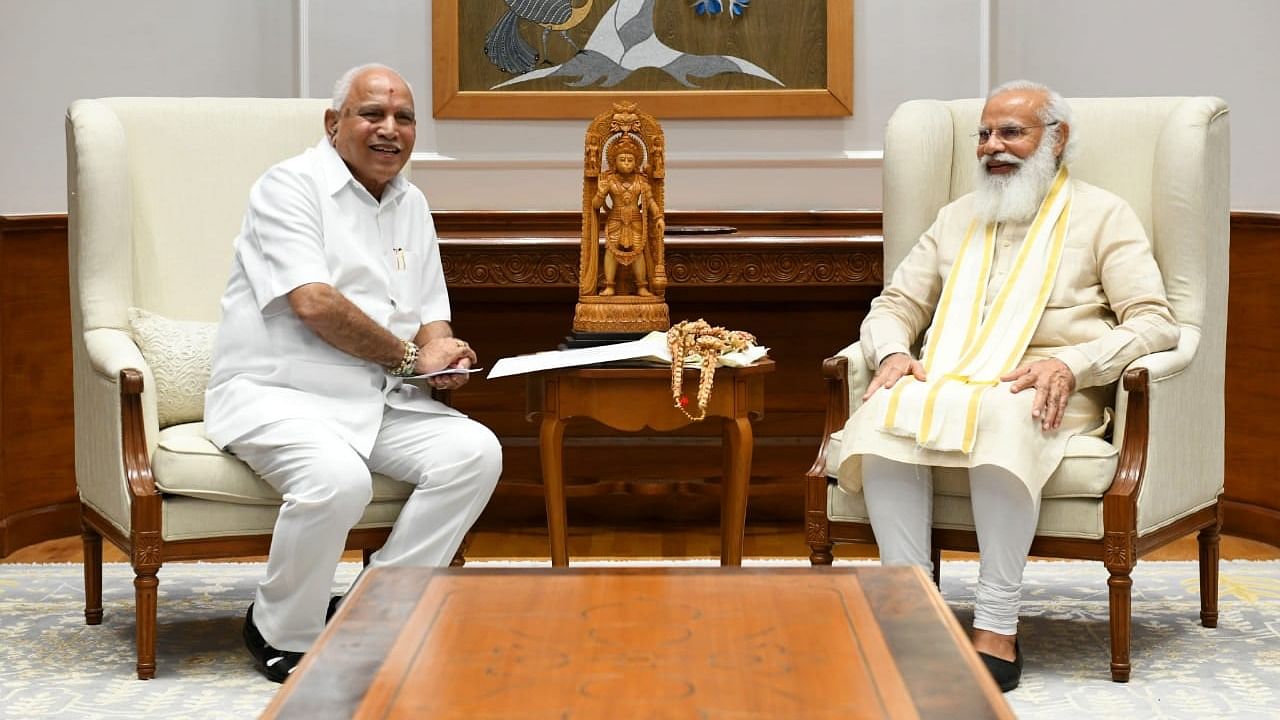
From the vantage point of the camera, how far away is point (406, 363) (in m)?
3.93

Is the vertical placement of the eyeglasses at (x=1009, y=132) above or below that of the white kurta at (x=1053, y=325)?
above

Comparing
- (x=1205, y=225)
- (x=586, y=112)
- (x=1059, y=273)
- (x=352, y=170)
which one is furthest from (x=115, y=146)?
(x=1205, y=225)

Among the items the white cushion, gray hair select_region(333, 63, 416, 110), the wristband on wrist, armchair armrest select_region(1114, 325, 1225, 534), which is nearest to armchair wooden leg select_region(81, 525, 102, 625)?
the white cushion

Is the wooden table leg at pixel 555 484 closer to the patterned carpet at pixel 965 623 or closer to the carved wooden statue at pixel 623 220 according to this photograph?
the carved wooden statue at pixel 623 220

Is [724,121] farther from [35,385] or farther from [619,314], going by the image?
[35,385]

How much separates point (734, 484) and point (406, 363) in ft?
3.00

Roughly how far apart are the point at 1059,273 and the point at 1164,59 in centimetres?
176

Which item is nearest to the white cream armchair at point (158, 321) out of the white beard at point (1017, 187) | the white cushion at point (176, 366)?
the white cushion at point (176, 366)

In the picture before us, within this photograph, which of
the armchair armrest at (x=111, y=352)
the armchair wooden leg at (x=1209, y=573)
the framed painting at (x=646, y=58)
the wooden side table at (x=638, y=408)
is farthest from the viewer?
the framed painting at (x=646, y=58)

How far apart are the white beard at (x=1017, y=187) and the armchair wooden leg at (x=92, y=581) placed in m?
2.53

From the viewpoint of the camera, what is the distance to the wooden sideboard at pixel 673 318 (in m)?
5.10

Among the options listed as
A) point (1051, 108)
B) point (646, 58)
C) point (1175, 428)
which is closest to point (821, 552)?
point (1175, 428)

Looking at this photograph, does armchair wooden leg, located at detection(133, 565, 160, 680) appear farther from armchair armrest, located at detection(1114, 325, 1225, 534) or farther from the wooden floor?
armchair armrest, located at detection(1114, 325, 1225, 534)

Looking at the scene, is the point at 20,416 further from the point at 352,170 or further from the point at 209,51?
the point at 352,170
